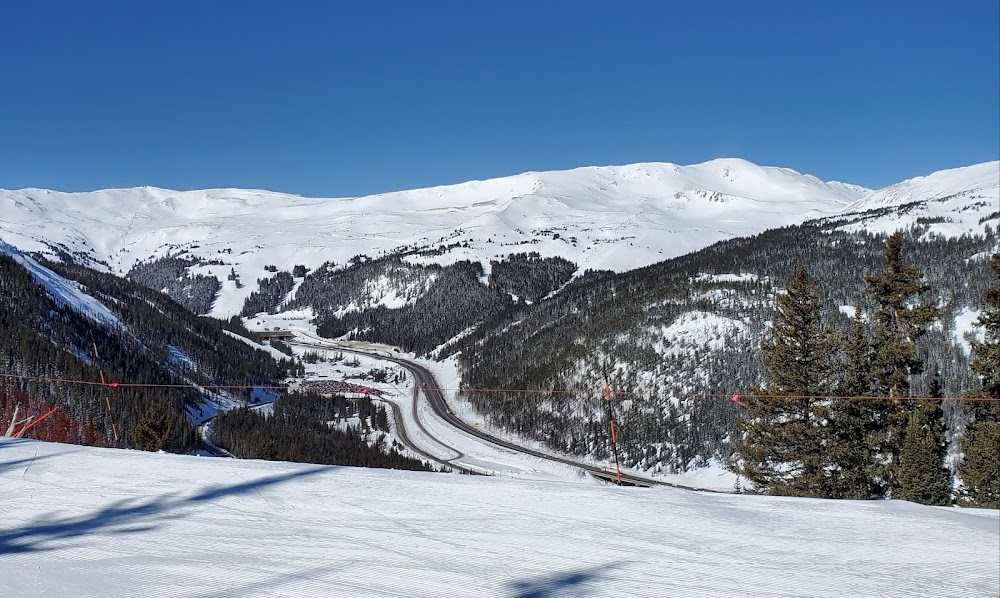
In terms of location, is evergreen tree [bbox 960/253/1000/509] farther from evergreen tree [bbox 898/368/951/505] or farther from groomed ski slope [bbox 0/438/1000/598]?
Answer: groomed ski slope [bbox 0/438/1000/598]

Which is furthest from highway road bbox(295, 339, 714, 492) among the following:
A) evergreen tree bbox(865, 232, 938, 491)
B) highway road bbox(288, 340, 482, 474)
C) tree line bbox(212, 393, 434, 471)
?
evergreen tree bbox(865, 232, 938, 491)

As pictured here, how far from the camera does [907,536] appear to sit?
30.8 ft

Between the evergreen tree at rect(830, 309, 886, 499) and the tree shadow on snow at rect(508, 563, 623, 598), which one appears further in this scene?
the evergreen tree at rect(830, 309, 886, 499)

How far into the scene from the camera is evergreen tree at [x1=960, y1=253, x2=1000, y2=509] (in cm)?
2041

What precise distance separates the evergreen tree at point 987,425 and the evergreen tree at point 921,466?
2.91 feet

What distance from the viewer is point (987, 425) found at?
68.6ft

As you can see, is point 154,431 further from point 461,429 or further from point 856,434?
point 461,429

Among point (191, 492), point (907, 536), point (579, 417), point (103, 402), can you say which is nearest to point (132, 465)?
point (191, 492)

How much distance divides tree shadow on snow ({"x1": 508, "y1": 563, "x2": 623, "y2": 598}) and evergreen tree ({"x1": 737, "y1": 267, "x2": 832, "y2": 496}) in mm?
16092

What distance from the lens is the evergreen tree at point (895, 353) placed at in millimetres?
22062

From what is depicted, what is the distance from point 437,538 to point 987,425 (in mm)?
20412

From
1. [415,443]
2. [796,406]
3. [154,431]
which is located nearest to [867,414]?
[796,406]

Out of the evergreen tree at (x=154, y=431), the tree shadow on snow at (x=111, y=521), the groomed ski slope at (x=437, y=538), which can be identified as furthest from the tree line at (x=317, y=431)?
the tree shadow on snow at (x=111, y=521)

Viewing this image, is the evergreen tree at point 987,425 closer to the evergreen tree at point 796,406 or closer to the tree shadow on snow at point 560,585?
the evergreen tree at point 796,406
